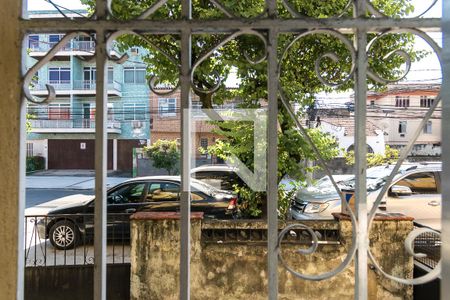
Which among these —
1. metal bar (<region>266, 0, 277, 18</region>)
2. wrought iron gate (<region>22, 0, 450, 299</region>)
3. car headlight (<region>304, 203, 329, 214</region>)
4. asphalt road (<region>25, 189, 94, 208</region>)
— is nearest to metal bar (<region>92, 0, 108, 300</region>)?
wrought iron gate (<region>22, 0, 450, 299</region>)

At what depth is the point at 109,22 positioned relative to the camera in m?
0.82

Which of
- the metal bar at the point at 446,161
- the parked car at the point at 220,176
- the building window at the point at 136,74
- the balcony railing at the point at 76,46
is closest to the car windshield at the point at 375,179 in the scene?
the parked car at the point at 220,176

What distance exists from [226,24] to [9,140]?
0.53 metres

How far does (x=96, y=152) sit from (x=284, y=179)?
12.6 feet

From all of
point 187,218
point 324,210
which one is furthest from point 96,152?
point 324,210

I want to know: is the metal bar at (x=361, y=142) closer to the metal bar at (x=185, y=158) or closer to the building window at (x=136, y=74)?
the metal bar at (x=185, y=158)

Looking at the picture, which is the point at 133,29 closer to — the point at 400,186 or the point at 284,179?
the point at 284,179

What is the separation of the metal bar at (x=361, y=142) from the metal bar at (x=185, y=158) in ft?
1.18

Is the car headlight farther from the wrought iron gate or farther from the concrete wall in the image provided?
the concrete wall

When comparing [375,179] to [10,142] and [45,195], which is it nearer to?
[10,142]

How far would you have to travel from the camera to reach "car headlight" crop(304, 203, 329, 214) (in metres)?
4.66

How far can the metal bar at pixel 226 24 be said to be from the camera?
80cm

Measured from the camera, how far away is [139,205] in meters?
4.71

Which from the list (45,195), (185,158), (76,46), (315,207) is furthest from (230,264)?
Answer: (45,195)
